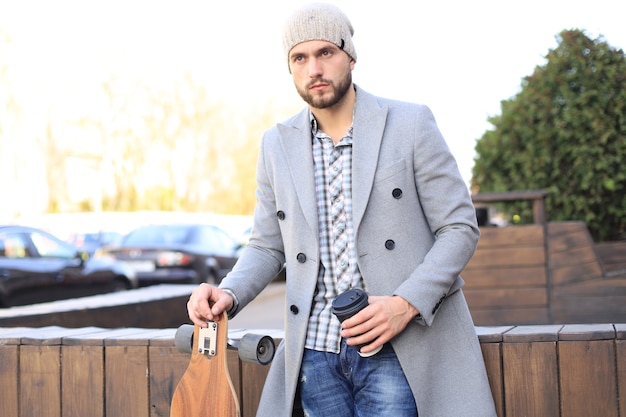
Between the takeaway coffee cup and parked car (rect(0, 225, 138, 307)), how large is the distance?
9363 millimetres

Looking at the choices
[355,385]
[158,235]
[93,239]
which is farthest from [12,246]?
[93,239]

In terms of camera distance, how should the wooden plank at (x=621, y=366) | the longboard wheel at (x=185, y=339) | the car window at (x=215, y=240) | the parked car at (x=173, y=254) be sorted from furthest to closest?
1. the car window at (x=215, y=240)
2. the parked car at (x=173, y=254)
3. the wooden plank at (x=621, y=366)
4. the longboard wheel at (x=185, y=339)

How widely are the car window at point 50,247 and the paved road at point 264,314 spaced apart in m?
2.55

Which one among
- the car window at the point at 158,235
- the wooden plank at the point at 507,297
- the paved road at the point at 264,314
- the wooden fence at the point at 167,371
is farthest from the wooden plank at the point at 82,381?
the car window at the point at 158,235

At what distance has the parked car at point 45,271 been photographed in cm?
1081

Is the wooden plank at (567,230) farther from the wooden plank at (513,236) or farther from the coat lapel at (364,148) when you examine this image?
the coat lapel at (364,148)

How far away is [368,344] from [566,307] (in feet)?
15.6

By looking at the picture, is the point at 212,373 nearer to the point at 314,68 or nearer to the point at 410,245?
the point at 410,245

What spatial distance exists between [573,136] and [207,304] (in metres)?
6.43

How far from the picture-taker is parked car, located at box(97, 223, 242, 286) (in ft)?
47.7

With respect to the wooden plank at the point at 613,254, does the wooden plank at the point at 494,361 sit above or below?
below

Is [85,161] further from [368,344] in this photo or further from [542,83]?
[368,344]

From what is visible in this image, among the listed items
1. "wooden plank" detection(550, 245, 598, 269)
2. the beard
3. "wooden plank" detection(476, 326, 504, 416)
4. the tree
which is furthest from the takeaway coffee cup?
the tree

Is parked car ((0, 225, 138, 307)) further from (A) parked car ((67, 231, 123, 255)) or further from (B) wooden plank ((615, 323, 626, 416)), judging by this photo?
(B) wooden plank ((615, 323, 626, 416))
